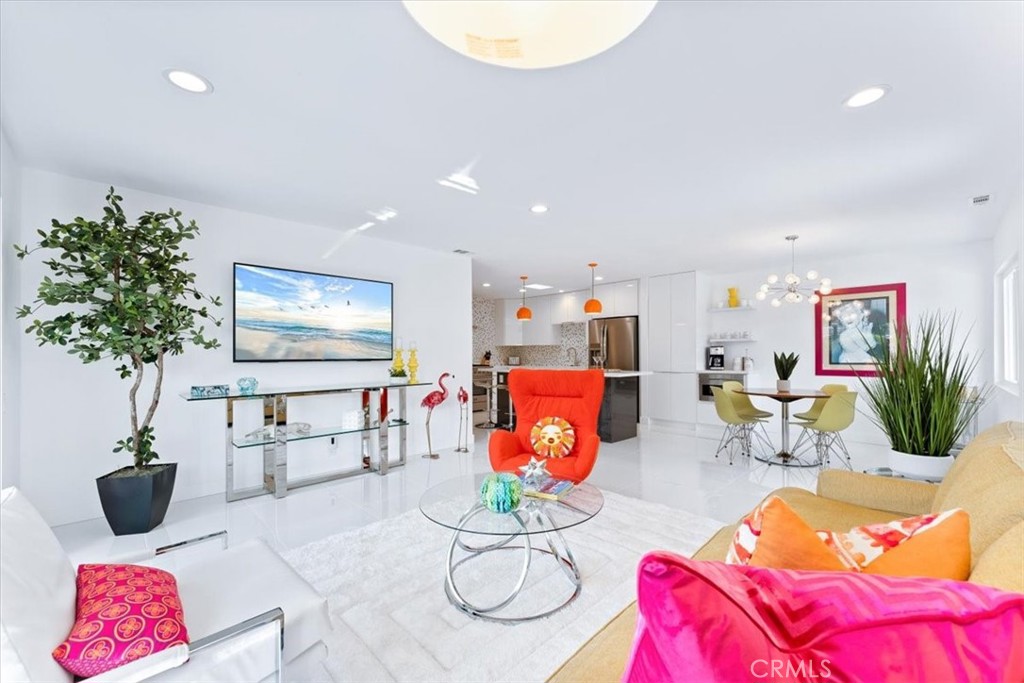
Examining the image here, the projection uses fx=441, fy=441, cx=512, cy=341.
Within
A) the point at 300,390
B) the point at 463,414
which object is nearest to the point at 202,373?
the point at 300,390

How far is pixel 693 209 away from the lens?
12.7 feet

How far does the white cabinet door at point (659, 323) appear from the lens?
7168 millimetres

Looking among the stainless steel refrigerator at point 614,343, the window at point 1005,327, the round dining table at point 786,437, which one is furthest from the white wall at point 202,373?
the window at point 1005,327

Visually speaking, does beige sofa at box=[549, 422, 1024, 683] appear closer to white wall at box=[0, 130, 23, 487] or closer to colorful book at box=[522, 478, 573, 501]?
colorful book at box=[522, 478, 573, 501]

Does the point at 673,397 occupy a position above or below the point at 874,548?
below

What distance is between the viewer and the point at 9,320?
2.83 m

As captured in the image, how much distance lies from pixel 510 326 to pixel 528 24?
28.3ft

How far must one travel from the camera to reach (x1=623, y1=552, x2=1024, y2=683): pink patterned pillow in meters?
0.54

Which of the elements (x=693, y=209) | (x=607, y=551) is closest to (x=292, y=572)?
(x=607, y=551)

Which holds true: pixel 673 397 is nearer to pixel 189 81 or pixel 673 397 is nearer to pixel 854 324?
pixel 854 324

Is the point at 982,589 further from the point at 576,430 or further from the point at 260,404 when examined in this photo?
the point at 260,404

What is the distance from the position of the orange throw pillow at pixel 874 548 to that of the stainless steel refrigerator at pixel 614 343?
679 centimetres

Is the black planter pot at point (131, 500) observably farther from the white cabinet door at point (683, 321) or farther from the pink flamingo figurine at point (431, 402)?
the white cabinet door at point (683, 321)

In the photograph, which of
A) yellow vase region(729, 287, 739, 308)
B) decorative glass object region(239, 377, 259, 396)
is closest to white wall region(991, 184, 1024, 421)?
yellow vase region(729, 287, 739, 308)
